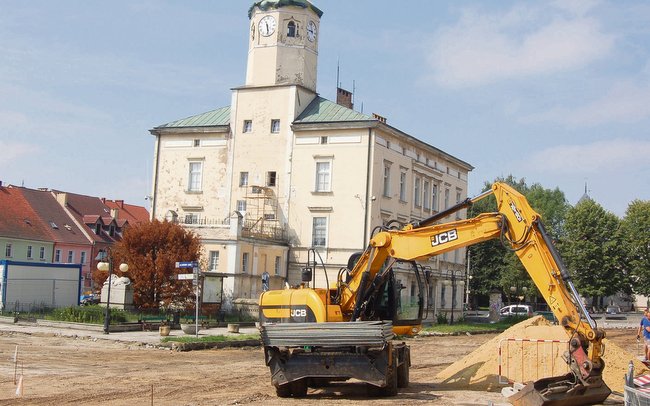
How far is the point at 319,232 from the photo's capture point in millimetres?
49688

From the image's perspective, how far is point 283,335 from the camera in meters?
15.7

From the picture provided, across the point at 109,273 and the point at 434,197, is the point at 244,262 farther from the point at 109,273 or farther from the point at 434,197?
the point at 434,197

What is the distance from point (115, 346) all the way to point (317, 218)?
22.0 meters

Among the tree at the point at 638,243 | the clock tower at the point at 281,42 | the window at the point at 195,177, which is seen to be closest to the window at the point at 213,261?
the window at the point at 195,177

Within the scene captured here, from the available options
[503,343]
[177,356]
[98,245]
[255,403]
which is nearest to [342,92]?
[98,245]

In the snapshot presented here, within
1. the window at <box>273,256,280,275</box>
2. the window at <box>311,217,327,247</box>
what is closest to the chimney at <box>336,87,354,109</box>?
the window at <box>311,217,327,247</box>

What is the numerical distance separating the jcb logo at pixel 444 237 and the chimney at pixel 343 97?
43024mm

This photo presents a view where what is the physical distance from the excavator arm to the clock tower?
115 feet

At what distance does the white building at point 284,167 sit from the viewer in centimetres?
4869

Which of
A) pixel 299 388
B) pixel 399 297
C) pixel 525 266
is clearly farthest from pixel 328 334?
pixel 525 266

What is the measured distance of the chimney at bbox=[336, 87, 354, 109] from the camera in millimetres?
58969

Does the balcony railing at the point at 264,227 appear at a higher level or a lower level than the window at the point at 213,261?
higher

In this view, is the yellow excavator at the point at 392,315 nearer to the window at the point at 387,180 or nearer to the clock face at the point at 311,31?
the window at the point at 387,180

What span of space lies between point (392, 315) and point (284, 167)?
33.7m
